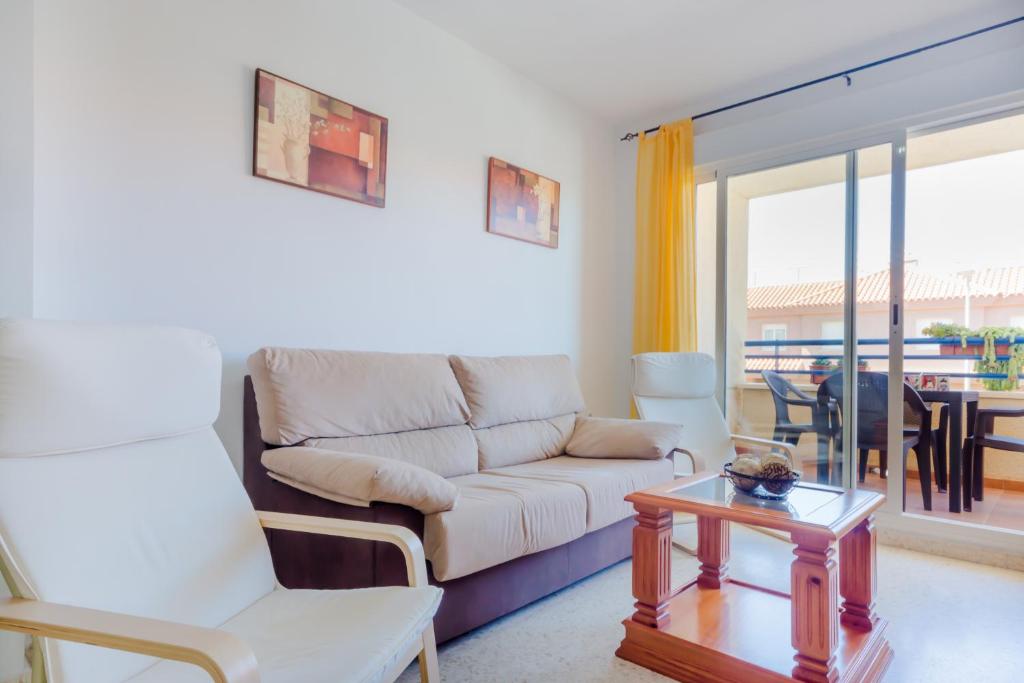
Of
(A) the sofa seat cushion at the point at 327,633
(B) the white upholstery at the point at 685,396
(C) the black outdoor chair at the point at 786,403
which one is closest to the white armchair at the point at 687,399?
(B) the white upholstery at the point at 685,396

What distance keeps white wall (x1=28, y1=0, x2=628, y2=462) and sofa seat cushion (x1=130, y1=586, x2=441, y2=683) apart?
1.08m

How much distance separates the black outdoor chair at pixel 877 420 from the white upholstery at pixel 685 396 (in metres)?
0.66

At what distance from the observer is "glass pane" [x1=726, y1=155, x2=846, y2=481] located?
11.0 ft

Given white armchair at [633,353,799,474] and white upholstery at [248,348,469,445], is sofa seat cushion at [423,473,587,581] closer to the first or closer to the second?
white upholstery at [248,348,469,445]

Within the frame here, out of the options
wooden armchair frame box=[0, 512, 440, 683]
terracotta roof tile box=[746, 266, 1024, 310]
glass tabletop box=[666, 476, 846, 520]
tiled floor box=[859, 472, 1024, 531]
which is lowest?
tiled floor box=[859, 472, 1024, 531]

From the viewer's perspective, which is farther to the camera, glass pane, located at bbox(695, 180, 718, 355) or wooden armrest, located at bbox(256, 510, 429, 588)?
glass pane, located at bbox(695, 180, 718, 355)

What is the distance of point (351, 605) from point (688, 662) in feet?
3.35

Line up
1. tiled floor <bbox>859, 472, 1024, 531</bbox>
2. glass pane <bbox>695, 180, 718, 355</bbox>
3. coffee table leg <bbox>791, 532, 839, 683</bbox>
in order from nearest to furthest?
coffee table leg <bbox>791, 532, 839, 683</bbox>, tiled floor <bbox>859, 472, 1024, 531</bbox>, glass pane <bbox>695, 180, 718, 355</bbox>

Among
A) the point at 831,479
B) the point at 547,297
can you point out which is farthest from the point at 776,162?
the point at 831,479

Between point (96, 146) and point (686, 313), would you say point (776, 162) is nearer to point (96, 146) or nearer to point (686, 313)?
point (686, 313)

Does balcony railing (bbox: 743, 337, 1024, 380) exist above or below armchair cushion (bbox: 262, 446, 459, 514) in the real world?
above

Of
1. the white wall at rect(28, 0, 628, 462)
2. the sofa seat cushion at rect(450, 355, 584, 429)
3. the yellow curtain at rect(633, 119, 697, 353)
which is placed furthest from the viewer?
the yellow curtain at rect(633, 119, 697, 353)

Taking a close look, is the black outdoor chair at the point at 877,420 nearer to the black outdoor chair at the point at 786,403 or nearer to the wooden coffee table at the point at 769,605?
the black outdoor chair at the point at 786,403

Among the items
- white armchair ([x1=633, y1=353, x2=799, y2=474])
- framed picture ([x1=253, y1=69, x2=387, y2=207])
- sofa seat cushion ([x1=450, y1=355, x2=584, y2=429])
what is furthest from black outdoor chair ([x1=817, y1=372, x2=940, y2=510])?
framed picture ([x1=253, y1=69, x2=387, y2=207])
